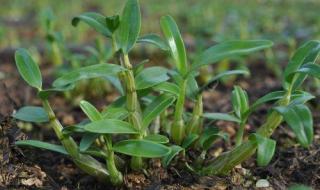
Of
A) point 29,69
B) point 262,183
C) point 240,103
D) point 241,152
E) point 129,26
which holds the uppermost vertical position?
point 129,26

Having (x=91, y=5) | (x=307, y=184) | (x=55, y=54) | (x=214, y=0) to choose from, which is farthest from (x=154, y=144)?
(x=91, y=5)

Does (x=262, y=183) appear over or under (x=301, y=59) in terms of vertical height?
under

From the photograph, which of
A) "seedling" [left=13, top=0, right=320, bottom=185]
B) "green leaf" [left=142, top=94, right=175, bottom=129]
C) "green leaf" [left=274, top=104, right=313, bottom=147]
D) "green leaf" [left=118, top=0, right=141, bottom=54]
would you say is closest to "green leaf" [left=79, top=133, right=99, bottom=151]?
"seedling" [left=13, top=0, right=320, bottom=185]

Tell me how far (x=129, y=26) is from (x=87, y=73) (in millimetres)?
196

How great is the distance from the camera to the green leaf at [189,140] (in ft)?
4.55

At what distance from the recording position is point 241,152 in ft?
4.43

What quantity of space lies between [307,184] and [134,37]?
2.24 ft

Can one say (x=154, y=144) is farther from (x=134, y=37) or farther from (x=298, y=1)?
(x=298, y=1)

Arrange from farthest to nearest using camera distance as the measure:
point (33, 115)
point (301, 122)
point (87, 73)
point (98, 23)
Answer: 1. point (33, 115)
2. point (98, 23)
3. point (87, 73)
4. point (301, 122)

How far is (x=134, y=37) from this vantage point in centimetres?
130

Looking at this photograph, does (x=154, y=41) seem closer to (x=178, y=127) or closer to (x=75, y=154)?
(x=178, y=127)

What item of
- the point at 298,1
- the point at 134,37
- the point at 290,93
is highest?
the point at 134,37

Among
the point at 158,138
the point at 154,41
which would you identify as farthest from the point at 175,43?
the point at 158,138

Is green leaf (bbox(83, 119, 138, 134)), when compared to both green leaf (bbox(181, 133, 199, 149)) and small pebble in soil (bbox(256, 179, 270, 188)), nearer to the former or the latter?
green leaf (bbox(181, 133, 199, 149))
